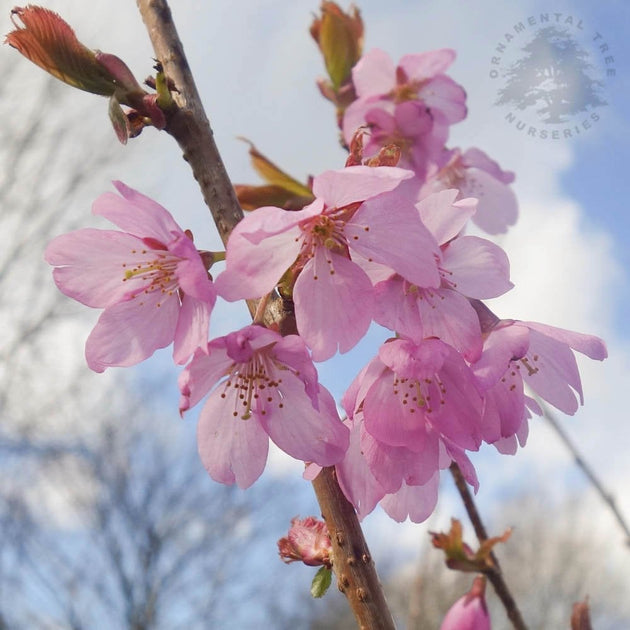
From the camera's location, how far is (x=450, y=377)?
532 mm

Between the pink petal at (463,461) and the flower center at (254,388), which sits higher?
the flower center at (254,388)

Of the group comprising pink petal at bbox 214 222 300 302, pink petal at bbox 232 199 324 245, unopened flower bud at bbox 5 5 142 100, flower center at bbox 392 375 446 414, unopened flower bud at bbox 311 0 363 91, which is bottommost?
flower center at bbox 392 375 446 414

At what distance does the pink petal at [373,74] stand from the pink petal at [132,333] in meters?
0.76

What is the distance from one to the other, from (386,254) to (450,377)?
12 cm

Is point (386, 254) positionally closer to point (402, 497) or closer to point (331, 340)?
point (331, 340)

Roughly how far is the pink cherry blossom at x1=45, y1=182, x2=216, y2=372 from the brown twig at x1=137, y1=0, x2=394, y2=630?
0.05 meters

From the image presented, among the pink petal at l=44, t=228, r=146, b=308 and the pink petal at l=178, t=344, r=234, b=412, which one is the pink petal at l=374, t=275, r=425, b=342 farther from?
the pink petal at l=44, t=228, r=146, b=308

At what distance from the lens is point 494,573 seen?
0.82 m

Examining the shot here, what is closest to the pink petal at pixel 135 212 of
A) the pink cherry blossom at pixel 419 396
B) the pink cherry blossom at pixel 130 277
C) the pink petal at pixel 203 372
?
the pink cherry blossom at pixel 130 277

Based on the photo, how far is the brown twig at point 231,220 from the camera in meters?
0.54

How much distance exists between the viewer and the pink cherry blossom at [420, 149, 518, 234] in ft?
4.26

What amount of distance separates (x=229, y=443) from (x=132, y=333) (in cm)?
14

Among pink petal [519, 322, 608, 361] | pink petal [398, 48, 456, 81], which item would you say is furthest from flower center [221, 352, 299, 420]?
pink petal [398, 48, 456, 81]

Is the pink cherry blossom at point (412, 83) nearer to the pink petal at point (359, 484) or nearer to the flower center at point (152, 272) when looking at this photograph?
the flower center at point (152, 272)
